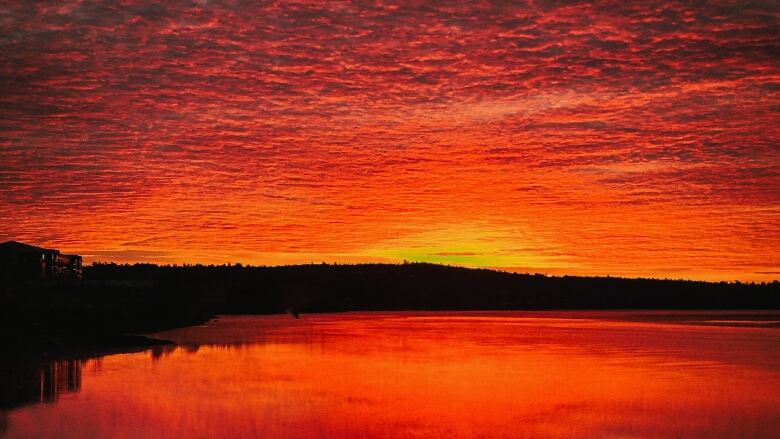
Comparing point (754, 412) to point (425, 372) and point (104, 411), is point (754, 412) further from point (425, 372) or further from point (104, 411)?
point (104, 411)

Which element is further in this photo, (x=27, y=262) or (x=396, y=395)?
(x=27, y=262)

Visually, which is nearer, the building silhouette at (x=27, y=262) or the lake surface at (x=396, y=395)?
the lake surface at (x=396, y=395)

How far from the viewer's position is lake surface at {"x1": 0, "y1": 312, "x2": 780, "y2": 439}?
24094 mm

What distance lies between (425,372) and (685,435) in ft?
59.6

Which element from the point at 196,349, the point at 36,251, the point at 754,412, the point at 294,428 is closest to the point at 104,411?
the point at 294,428

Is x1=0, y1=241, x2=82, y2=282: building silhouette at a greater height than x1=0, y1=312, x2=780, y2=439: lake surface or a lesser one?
greater

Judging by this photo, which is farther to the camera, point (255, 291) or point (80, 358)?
point (255, 291)

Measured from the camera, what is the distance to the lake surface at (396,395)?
2409cm

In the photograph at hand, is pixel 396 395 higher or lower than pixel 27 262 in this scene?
lower

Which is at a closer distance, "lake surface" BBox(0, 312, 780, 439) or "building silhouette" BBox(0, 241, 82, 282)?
"lake surface" BBox(0, 312, 780, 439)

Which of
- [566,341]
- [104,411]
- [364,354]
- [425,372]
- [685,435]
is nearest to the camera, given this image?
[685,435]

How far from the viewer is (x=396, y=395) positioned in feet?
105

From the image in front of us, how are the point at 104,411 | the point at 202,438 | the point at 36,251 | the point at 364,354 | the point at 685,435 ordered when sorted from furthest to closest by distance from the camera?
1. the point at 36,251
2. the point at 364,354
3. the point at 104,411
4. the point at 685,435
5. the point at 202,438

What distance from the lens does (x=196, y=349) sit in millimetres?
54500
